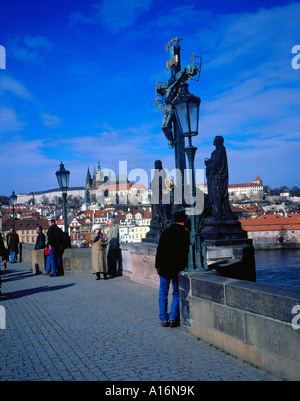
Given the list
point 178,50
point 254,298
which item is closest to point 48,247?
point 254,298

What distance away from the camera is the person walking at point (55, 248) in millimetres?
10375

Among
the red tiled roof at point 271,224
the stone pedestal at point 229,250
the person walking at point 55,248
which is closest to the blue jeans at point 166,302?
the stone pedestal at point 229,250

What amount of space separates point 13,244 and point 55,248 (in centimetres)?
608

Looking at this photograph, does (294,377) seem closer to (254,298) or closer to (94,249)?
(254,298)

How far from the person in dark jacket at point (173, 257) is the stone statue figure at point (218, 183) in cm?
337

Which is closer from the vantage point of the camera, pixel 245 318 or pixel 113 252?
pixel 245 318

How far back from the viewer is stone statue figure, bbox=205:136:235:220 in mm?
8188

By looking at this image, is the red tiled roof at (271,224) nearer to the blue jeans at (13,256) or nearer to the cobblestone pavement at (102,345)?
the blue jeans at (13,256)

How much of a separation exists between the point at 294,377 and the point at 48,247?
8.73 metres

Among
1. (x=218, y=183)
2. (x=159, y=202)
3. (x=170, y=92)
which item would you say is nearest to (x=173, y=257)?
(x=218, y=183)

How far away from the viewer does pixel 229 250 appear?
6.90 meters

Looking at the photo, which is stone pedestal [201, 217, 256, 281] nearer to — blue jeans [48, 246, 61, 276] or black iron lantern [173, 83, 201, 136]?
black iron lantern [173, 83, 201, 136]

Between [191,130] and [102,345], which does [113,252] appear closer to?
[191,130]

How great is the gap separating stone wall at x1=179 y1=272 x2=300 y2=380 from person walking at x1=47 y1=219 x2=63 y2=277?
21.2ft
